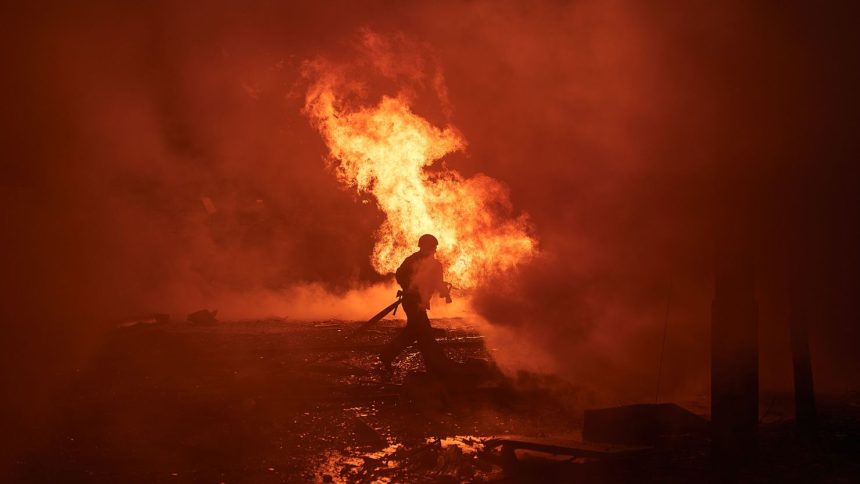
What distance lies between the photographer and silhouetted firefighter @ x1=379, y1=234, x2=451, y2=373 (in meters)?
8.22

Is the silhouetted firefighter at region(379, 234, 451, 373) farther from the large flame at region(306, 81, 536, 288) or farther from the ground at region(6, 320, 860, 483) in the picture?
the large flame at region(306, 81, 536, 288)

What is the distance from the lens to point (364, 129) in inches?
462

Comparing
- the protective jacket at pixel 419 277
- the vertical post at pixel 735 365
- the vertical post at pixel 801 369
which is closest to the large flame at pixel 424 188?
the protective jacket at pixel 419 277

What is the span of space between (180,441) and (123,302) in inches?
499

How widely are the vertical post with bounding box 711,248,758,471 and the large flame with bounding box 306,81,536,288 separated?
16.3 feet

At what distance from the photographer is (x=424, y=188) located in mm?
11203

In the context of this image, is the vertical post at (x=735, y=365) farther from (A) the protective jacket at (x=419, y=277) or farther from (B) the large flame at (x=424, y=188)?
(B) the large flame at (x=424, y=188)

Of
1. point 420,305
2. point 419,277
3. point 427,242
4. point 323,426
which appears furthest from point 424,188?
point 323,426

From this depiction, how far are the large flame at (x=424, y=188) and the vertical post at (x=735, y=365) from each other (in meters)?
4.96

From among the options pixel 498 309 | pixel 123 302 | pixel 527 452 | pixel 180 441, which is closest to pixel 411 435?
pixel 527 452

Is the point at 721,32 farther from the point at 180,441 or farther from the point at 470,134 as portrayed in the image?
the point at 180,441

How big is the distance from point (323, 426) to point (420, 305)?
97.1 inches

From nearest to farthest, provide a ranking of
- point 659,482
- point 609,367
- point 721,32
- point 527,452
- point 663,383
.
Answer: point 659,482
point 527,452
point 721,32
point 663,383
point 609,367

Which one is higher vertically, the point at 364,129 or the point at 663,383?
the point at 364,129
